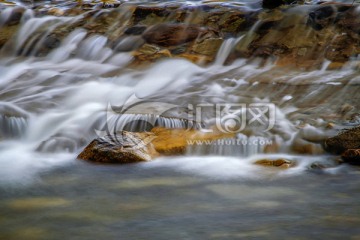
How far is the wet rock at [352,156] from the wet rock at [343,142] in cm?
15

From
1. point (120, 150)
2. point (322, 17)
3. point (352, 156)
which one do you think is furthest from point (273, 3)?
point (120, 150)

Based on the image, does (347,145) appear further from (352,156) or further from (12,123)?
(12,123)

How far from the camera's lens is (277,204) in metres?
4.72

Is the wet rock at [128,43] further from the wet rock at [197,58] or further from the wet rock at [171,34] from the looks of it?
the wet rock at [197,58]

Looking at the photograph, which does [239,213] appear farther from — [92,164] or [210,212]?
[92,164]

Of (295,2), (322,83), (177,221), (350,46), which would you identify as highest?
(295,2)

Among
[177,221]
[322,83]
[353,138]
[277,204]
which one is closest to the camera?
[177,221]

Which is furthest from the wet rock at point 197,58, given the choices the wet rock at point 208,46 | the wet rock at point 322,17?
the wet rock at point 322,17

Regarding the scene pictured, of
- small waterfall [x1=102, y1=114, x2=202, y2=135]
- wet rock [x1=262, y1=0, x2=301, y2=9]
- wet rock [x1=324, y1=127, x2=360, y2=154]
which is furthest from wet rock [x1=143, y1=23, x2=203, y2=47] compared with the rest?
wet rock [x1=324, y1=127, x2=360, y2=154]

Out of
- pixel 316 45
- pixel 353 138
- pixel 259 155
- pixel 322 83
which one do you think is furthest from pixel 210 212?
pixel 316 45

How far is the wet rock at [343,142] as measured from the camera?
235 inches

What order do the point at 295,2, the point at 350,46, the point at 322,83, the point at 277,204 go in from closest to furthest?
the point at 277,204 < the point at 322,83 < the point at 350,46 < the point at 295,2

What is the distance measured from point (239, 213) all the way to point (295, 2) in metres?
7.47

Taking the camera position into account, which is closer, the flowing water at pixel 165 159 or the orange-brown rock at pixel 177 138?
the flowing water at pixel 165 159
